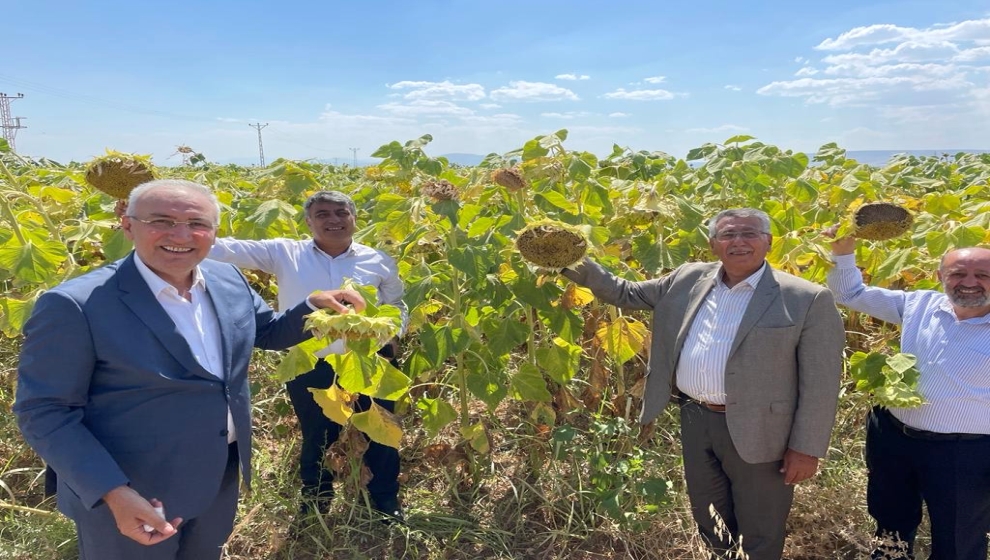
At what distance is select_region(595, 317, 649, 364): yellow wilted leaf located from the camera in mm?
2904

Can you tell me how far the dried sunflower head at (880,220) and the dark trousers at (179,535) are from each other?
2575 millimetres

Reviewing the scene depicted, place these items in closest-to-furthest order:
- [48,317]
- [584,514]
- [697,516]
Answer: [48,317] → [697,516] → [584,514]

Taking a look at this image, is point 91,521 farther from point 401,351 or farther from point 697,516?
Answer: point 401,351

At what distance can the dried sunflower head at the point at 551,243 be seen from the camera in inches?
90.6

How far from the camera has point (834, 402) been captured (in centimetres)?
252

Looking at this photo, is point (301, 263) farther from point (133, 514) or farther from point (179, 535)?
point (133, 514)

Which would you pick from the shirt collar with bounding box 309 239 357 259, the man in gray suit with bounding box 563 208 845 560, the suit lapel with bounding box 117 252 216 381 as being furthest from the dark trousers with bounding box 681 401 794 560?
the suit lapel with bounding box 117 252 216 381

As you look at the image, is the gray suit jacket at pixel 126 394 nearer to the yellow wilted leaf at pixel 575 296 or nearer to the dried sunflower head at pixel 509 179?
the dried sunflower head at pixel 509 179

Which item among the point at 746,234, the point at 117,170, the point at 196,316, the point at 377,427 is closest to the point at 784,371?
the point at 746,234

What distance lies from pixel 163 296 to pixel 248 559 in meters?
1.66

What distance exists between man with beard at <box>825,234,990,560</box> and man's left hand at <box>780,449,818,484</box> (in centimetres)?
37

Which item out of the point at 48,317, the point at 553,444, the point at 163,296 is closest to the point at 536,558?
the point at 553,444

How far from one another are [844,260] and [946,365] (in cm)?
57

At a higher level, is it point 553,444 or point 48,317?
point 48,317
